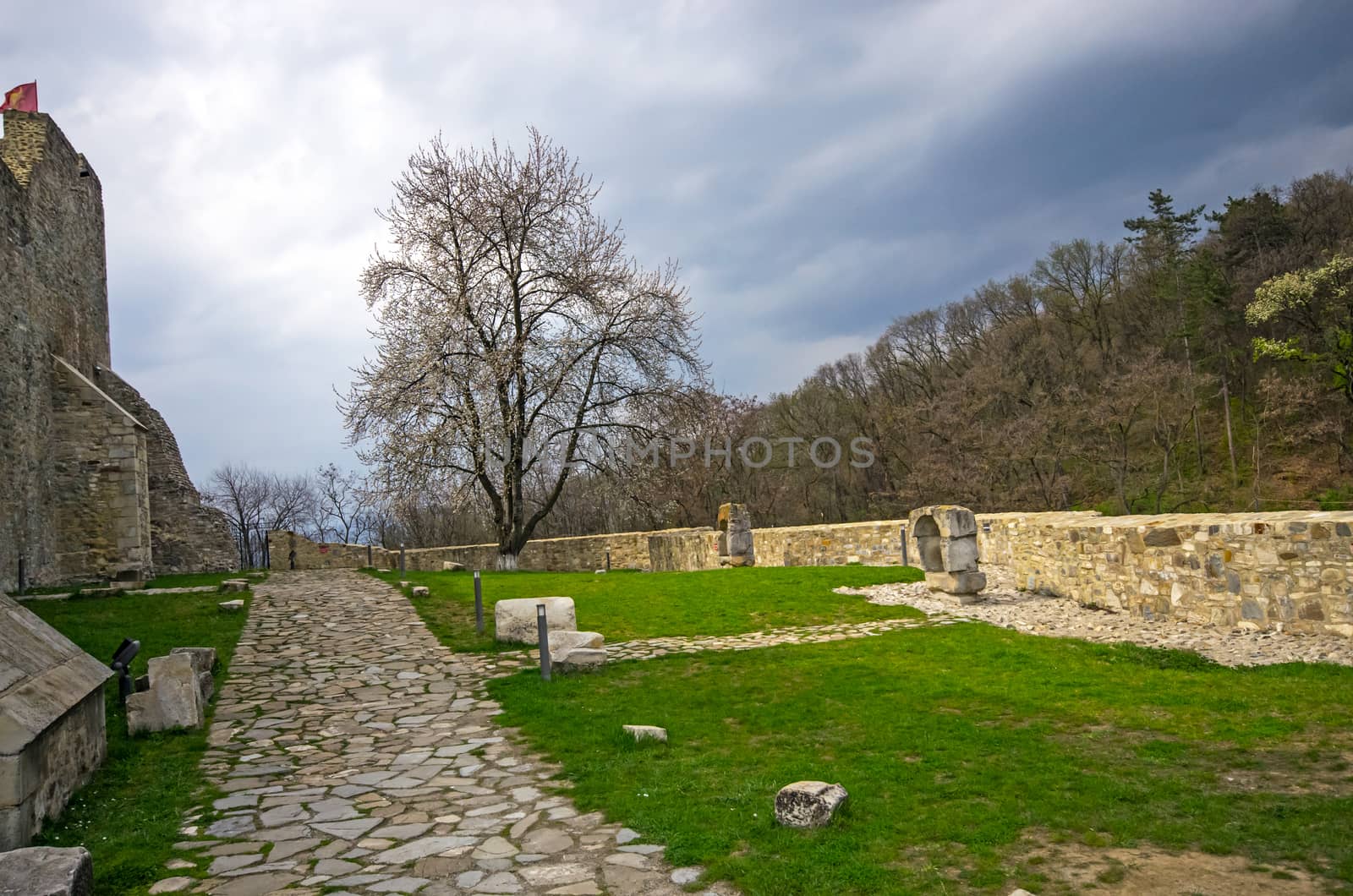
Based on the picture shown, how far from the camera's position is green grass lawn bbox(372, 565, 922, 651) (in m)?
12.3

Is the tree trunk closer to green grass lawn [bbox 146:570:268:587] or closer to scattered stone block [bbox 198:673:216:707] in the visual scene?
green grass lawn [bbox 146:570:268:587]

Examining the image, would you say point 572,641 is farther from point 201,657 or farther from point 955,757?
point 955,757

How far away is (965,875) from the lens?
12.1 ft

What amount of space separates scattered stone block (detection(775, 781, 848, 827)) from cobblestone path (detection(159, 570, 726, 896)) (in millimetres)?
654

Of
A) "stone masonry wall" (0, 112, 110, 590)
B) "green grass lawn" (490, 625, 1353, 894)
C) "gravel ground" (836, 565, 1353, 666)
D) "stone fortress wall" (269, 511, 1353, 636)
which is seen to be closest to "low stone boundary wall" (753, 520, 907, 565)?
"stone fortress wall" (269, 511, 1353, 636)

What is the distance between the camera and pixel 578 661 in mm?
9156

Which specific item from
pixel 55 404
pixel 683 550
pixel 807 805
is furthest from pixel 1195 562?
pixel 55 404

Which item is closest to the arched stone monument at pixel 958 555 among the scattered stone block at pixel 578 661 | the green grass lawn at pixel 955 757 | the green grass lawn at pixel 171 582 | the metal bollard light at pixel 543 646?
the green grass lawn at pixel 955 757

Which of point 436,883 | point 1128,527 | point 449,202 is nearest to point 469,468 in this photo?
point 449,202

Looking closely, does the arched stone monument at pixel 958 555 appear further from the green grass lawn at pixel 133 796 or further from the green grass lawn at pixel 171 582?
the green grass lawn at pixel 171 582

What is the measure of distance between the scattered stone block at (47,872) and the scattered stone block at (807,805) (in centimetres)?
315

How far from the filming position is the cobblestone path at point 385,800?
4098 millimetres

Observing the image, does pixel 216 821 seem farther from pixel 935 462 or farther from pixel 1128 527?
pixel 935 462

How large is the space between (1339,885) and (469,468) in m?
21.2
